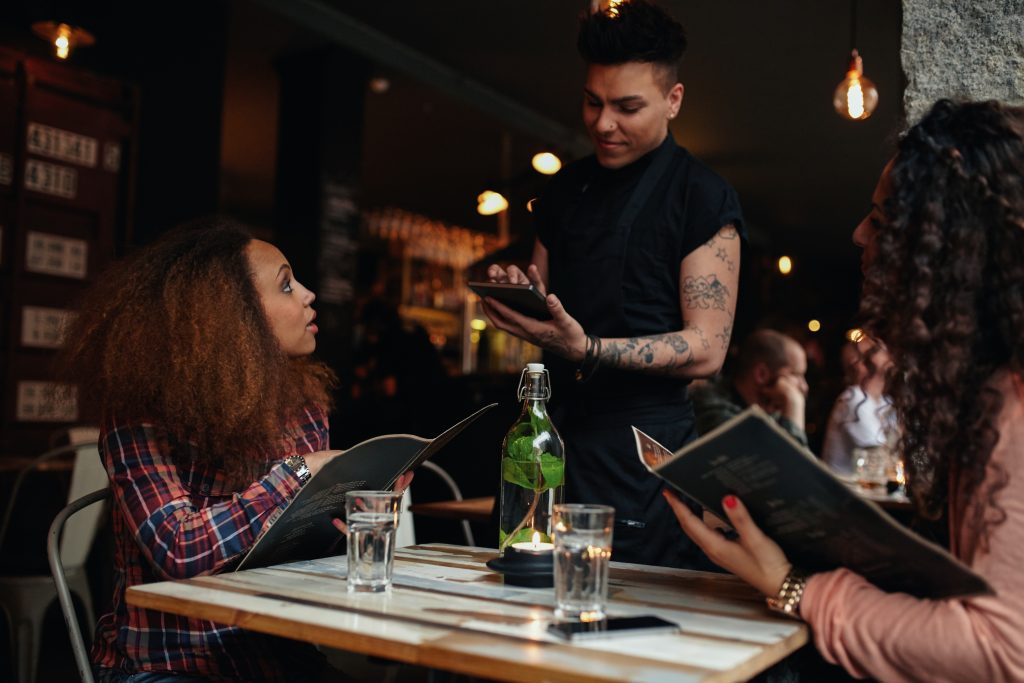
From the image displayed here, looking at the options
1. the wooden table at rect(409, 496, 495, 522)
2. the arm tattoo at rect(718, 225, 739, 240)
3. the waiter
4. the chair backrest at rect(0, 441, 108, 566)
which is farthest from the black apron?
the chair backrest at rect(0, 441, 108, 566)

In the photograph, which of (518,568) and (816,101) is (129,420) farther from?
(816,101)

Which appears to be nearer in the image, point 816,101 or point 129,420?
point 129,420

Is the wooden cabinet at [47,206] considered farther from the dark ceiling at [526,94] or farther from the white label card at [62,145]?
the dark ceiling at [526,94]

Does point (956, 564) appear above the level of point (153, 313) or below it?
below

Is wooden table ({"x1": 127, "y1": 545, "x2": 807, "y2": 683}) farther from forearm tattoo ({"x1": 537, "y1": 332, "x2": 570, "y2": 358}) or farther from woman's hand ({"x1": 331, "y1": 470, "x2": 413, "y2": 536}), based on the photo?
forearm tattoo ({"x1": 537, "y1": 332, "x2": 570, "y2": 358})

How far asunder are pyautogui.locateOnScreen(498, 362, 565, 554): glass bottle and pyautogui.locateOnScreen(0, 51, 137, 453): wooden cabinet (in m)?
3.83

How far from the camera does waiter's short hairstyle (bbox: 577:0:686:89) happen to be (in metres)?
2.06

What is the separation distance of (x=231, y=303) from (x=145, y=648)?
1.89 ft

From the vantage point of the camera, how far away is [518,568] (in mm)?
1362

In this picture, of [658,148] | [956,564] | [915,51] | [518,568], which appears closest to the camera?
[956,564]

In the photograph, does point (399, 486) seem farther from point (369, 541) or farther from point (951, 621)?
point (951, 621)

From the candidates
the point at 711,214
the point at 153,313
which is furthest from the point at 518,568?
the point at 711,214

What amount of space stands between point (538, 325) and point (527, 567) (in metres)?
0.57

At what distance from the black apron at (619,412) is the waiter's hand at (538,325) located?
0.20 metres
